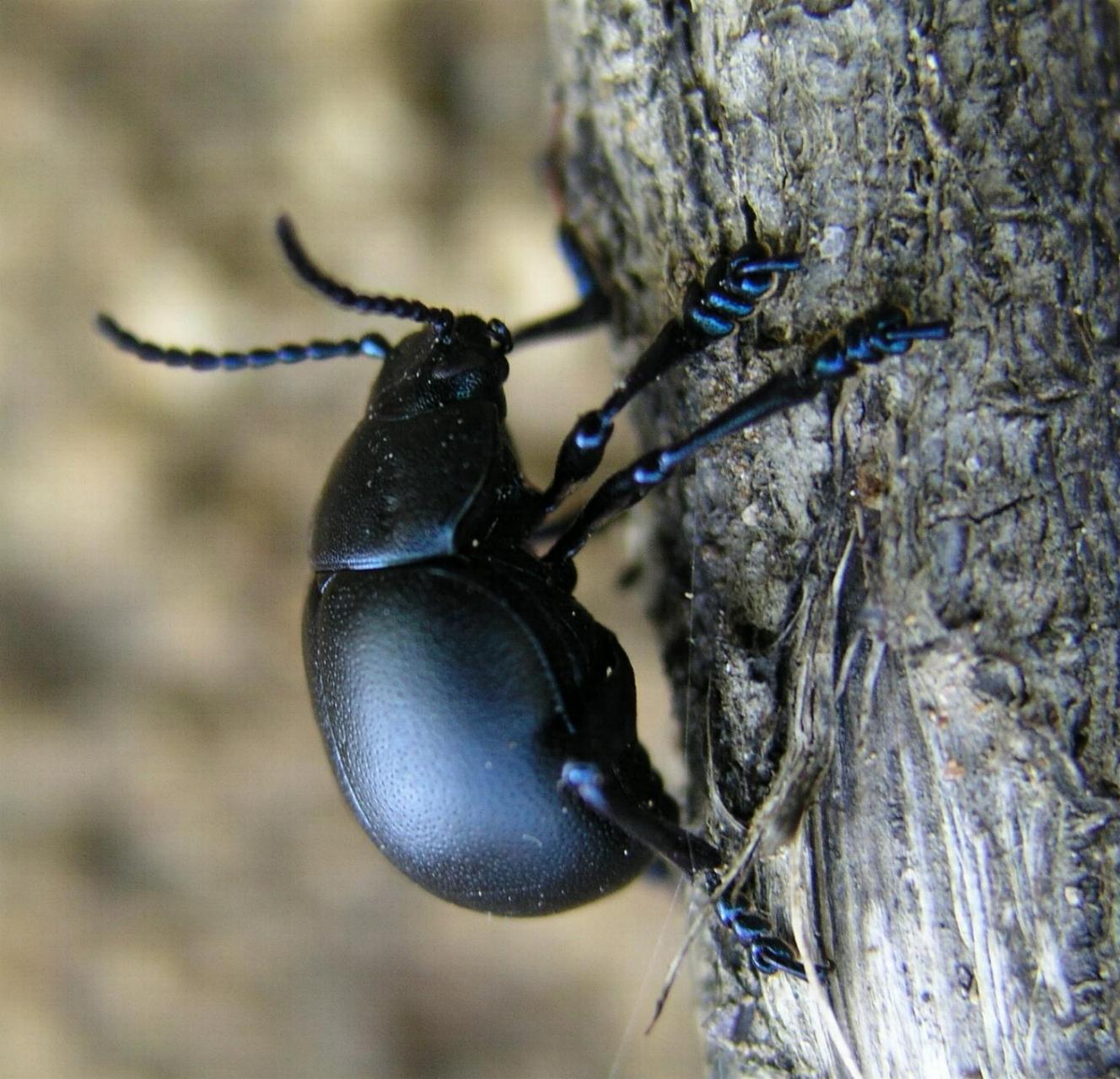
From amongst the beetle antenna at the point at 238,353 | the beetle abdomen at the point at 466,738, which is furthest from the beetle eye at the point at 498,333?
the beetle abdomen at the point at 466,738

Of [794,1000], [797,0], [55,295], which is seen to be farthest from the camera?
[55,295]

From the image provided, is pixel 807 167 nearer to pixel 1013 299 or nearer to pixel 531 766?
pixel 1013 299

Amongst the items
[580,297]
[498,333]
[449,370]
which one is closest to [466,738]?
[449,370]

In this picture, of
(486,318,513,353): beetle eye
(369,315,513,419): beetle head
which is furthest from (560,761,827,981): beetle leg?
(486,318,513,353): beetle eye

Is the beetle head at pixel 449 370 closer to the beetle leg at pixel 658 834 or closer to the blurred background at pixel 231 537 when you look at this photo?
the beetle leg at pixel 658 834

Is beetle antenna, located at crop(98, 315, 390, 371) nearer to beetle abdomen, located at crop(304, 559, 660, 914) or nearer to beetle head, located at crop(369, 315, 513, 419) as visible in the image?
beetle head, located at crop(369, 315, 513, 419)

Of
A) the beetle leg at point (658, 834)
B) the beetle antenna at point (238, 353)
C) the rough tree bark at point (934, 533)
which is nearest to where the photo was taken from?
the rough tree bark at point (934, 533)

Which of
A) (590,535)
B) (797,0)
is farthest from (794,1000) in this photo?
(797,0)
